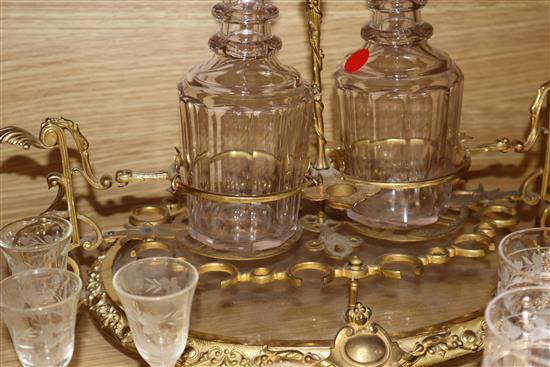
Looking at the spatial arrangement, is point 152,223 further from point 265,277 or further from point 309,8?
point 309,8

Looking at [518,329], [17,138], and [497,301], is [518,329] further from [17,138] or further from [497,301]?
[17,138]

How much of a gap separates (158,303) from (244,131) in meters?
0.27

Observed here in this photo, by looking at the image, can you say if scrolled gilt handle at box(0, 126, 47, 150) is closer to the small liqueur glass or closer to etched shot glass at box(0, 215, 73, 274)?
etched shot glass at box(0, 215, 73, 274)

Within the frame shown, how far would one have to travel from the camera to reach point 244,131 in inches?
38.1

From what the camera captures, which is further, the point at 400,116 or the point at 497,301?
the point at 400,116

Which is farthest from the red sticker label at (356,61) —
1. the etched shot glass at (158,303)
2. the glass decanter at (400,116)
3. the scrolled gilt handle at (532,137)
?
the etched shot glass at (158,303)

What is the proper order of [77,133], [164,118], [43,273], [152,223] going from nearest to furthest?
[43,273] → [77,133] → [152,223] → [164,118]

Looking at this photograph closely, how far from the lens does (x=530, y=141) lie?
3.38 feet

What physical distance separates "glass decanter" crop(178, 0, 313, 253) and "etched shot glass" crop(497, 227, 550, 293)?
24cm

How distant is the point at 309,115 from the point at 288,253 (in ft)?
0.51

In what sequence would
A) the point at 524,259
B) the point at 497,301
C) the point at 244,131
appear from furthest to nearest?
the point at 244,131 < the point at 524,259 < the point at 497,301

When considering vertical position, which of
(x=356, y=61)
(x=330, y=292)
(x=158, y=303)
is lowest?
(x=330, y=292)

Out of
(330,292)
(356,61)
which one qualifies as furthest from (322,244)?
(356,61)

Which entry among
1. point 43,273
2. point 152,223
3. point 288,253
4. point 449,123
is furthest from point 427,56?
point 43,273
